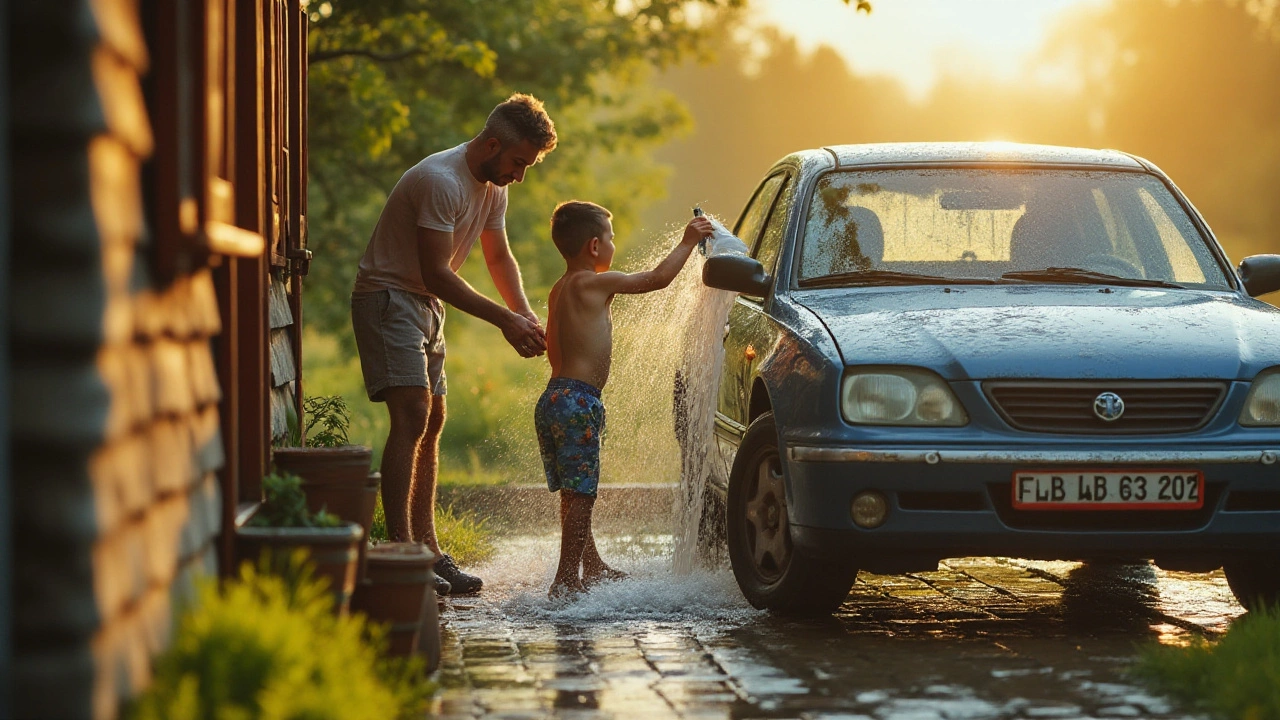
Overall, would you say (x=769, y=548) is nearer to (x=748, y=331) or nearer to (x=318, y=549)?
(x=748, y=331)

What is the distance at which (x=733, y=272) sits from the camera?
7.07 meters

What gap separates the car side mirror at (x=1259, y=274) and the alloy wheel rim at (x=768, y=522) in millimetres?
2093

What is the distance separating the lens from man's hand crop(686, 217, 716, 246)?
723cm

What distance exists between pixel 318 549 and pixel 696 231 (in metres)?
2.95

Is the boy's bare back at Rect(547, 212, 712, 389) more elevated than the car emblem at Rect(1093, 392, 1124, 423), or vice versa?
the boy's bare back at Rect(547, 212, 712, 389)

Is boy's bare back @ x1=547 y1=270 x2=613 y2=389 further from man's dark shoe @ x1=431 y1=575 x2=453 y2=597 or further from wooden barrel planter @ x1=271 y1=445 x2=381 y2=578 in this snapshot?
wooden barrel planter @ x1=271 y1=445 x2=381 y2=578

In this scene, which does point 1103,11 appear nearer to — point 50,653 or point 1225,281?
point 1225,281

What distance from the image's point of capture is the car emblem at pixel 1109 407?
590 cm

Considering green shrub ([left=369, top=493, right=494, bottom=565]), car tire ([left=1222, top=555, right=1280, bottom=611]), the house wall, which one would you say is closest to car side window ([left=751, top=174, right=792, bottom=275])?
green shrub ([left=369, top=493, right=494, bottom=565])

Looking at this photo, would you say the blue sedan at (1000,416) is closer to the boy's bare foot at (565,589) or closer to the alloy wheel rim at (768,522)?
the alloy wheel rim at (768,522)

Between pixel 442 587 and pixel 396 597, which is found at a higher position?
pixel 396 597

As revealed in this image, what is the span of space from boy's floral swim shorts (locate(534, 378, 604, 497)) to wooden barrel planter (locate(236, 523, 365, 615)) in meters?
2.47

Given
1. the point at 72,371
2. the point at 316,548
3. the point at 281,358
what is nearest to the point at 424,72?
the point at 281,358

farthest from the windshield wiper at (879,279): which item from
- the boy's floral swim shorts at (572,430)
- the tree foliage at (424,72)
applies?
the tree foliage at (424,72)
